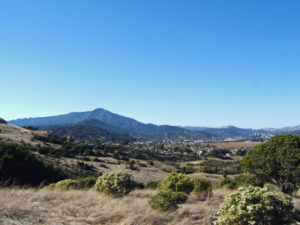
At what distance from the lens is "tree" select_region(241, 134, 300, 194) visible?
38.3 ft

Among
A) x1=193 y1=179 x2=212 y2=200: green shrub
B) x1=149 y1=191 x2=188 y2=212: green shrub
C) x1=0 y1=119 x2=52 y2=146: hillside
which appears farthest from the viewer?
x1=0 y1=119 x2=52 y2=146: hillside

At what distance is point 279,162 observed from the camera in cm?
1220

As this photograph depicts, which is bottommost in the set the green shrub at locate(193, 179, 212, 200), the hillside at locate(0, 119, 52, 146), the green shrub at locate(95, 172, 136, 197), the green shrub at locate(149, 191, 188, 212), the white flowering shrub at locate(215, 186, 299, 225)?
the hillside at locate(0, 119, 52, 146)

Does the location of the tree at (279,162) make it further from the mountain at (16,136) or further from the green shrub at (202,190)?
the mountain at (16,136)

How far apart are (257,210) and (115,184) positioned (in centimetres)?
658

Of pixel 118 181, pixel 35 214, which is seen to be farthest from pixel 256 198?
pixel 118 181

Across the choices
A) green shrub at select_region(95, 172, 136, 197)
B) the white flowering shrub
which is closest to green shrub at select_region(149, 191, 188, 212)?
the white flowering shrub

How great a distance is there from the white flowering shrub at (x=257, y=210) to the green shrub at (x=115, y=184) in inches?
228

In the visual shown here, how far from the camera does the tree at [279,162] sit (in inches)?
460

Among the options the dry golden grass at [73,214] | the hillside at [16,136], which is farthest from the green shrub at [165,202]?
the hillside at [16,136]

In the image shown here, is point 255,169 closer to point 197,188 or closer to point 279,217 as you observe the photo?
point 197,188

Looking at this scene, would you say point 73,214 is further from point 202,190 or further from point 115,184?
point 202,190

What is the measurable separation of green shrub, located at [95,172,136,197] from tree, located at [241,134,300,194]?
847 centimetres

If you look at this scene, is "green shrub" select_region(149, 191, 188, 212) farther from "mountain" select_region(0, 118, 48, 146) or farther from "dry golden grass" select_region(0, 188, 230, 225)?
"mountain" select_region(0, 118, 48, 146)
